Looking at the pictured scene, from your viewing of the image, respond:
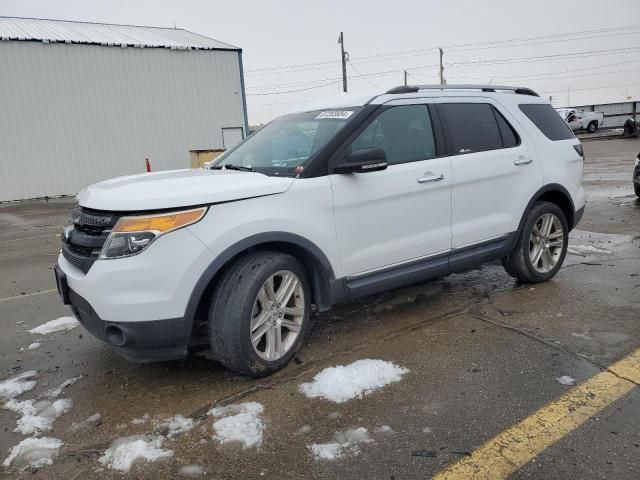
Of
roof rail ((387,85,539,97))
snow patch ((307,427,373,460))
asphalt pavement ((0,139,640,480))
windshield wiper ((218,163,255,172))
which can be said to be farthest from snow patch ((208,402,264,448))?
roof rail ((387,85,539,97))

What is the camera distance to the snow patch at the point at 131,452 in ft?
8.34

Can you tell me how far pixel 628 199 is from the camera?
388 inches

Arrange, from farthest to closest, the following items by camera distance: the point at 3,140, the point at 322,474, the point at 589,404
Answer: the point at 3,140
the point at 589,404
the point at 322,474

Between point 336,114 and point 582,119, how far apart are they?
1408 inches

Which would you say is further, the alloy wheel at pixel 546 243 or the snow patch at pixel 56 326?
the alloy wheel at pixel 546 243

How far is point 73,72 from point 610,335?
19.3 metres

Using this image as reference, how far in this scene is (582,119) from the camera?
3462 cm

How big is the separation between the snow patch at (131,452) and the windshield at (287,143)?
1776 mm

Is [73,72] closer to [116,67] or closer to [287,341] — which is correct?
[116,67]

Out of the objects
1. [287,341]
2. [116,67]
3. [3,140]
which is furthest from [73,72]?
[287,341]

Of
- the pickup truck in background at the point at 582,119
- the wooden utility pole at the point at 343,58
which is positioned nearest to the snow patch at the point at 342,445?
the wooden utility pole at the point at 343,58

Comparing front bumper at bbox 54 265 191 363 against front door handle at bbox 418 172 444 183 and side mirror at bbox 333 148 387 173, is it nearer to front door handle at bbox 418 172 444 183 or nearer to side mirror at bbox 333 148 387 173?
side mirror at bbox 333 148 387 173

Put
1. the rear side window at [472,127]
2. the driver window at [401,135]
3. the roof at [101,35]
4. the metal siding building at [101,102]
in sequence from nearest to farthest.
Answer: the driver window at [401,135]
the rear side window at [472,127]
the metal siding building at [101,102]
the roof at [101,35]

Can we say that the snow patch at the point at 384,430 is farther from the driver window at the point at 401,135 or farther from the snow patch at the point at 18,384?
the snow patch at the point at 18,384
